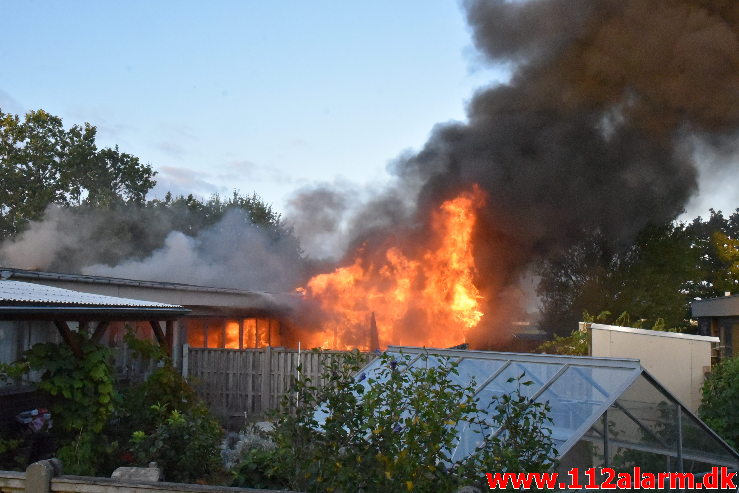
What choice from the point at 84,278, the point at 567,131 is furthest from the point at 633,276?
the point at 84,278

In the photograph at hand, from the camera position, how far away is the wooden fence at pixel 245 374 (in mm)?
14734

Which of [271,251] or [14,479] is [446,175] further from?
[14,479]

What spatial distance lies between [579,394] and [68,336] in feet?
22.2

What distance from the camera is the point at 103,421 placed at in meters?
9.07

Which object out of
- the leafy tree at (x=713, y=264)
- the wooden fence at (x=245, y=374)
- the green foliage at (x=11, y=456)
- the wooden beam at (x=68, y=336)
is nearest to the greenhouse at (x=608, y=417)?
the wooden beam at (x=68, y=336)

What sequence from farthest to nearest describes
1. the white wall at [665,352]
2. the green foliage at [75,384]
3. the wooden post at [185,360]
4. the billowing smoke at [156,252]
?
the billowing smoke at [156,252]
the wooden post at [185,360]
the white wall at [665,352]
the green foliage at [75,384]

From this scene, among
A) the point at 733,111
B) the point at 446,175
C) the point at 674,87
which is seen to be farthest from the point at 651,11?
the point at 446,175

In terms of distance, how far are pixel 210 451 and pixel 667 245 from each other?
93.7 feet

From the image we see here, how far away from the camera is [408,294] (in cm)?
2356

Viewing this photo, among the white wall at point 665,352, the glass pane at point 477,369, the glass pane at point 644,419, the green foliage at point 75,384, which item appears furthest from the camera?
the white wall at point 665,352

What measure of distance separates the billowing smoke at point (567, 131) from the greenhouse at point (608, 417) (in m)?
18.3

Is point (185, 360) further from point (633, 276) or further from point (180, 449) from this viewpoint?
point (633, 276)

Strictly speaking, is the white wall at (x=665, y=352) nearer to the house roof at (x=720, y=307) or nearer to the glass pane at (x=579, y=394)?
the glass pane at (x=579, y=394)

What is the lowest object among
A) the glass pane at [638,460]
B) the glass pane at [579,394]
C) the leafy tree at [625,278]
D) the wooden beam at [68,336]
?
Result: the glass pane at [638,460]
